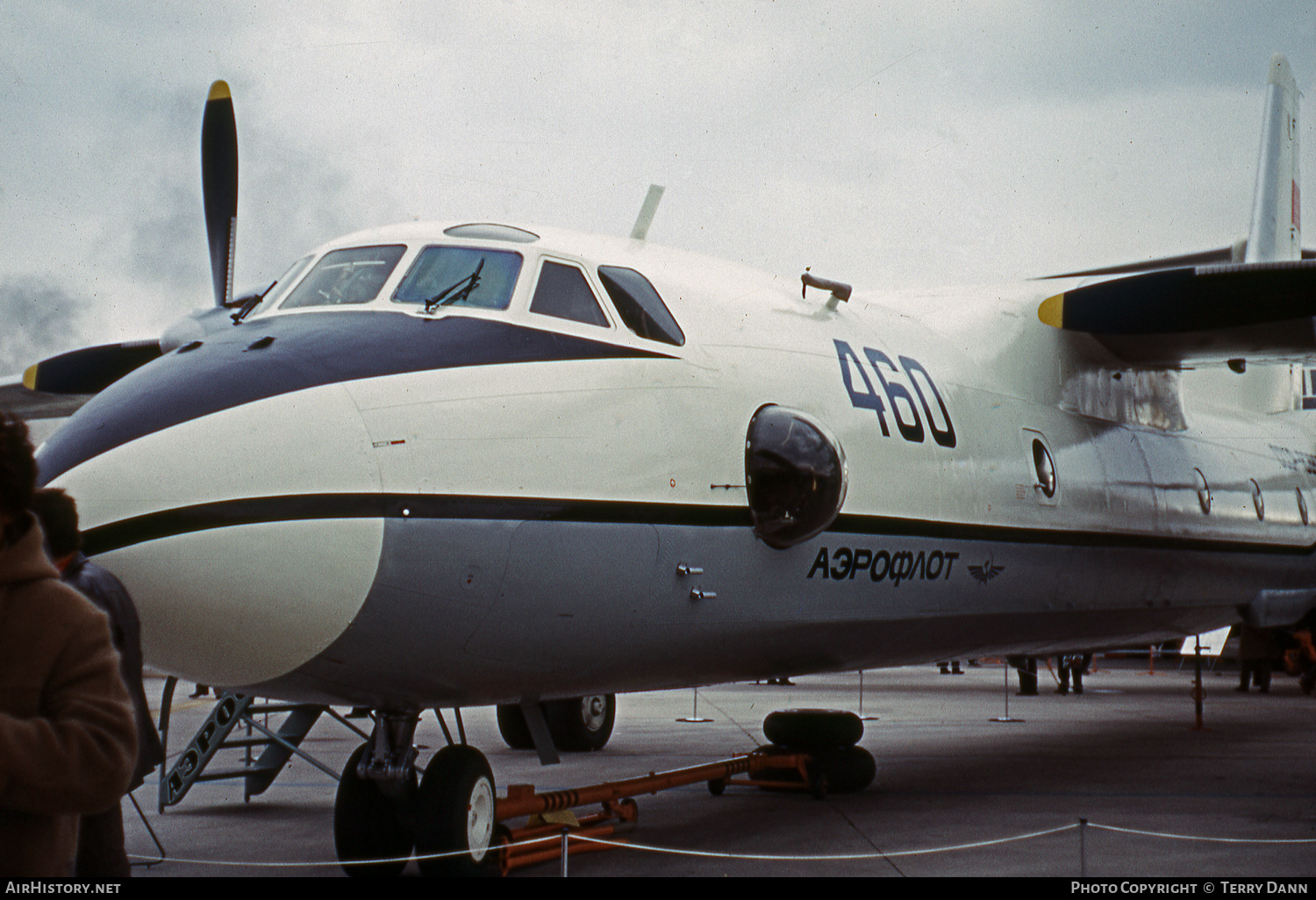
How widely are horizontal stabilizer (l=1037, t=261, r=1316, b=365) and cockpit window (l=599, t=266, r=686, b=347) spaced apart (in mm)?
4869

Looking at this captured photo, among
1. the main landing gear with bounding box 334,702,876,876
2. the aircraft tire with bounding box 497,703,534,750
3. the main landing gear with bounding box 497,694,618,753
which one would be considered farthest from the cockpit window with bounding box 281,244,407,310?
the main landing gear with bounding box 497,694,618,753

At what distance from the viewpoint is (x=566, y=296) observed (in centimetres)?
591

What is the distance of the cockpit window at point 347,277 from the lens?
5750 mm

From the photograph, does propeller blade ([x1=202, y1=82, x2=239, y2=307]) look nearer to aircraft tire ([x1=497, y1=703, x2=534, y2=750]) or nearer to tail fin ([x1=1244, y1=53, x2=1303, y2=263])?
aircraft tire ([x1=497, y1=703, x2=534, y2=750])

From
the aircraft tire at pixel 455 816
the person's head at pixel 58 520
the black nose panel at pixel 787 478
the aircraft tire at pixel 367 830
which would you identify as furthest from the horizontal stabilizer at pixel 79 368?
the person's head at pixel 58 520

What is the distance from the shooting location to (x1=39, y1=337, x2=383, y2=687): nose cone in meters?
4.37

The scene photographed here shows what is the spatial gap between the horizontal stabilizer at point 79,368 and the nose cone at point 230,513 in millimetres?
6186

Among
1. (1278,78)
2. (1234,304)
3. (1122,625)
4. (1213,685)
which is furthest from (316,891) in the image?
(1213,685)

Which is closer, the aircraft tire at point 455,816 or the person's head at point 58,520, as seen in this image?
the person's head at point 58,520

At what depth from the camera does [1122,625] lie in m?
10.7

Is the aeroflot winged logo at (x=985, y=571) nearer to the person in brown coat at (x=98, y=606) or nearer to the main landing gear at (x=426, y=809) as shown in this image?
the main landing gear at (x=426, y=809)

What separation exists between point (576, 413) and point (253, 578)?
163cm

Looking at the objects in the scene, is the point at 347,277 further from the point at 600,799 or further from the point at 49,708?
the point at 49,708

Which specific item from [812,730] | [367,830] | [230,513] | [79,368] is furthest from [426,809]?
[79,368]
